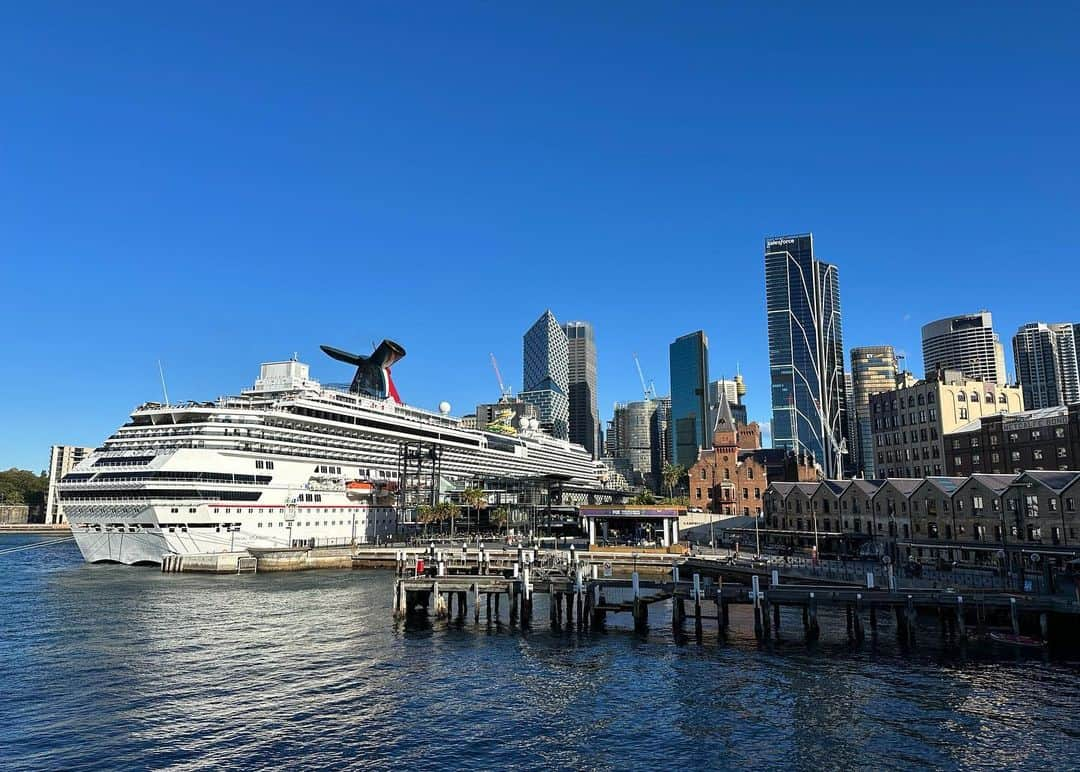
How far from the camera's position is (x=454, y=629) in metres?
59.4

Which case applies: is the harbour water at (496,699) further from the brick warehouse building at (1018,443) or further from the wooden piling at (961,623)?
the brick warehouse building at (1018,443)

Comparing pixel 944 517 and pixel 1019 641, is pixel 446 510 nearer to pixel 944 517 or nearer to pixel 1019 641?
pixel 944 517

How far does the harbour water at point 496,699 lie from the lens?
31.6 meters

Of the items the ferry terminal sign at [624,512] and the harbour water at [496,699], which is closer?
the harbour water at [496,699]

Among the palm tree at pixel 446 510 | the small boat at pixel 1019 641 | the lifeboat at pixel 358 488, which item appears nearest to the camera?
the small boat at pixel 1019 641

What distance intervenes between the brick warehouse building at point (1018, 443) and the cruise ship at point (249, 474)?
93.0 meters

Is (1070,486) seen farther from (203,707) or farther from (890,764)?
(203,707)

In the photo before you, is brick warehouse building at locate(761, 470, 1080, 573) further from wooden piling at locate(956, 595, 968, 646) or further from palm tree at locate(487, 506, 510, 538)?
palm tree at locate(487, 506, 510, 538)

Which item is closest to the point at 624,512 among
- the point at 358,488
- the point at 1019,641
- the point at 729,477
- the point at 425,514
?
the point at 425,514

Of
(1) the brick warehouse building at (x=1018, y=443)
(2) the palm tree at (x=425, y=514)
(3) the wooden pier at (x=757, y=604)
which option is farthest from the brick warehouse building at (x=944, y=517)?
(2) the palm tree at (x=425, y=514)

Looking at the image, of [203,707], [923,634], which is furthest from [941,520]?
[203,707]

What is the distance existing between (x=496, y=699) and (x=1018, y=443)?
107m

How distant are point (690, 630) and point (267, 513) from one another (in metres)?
68.0

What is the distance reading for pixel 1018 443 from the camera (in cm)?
11238
